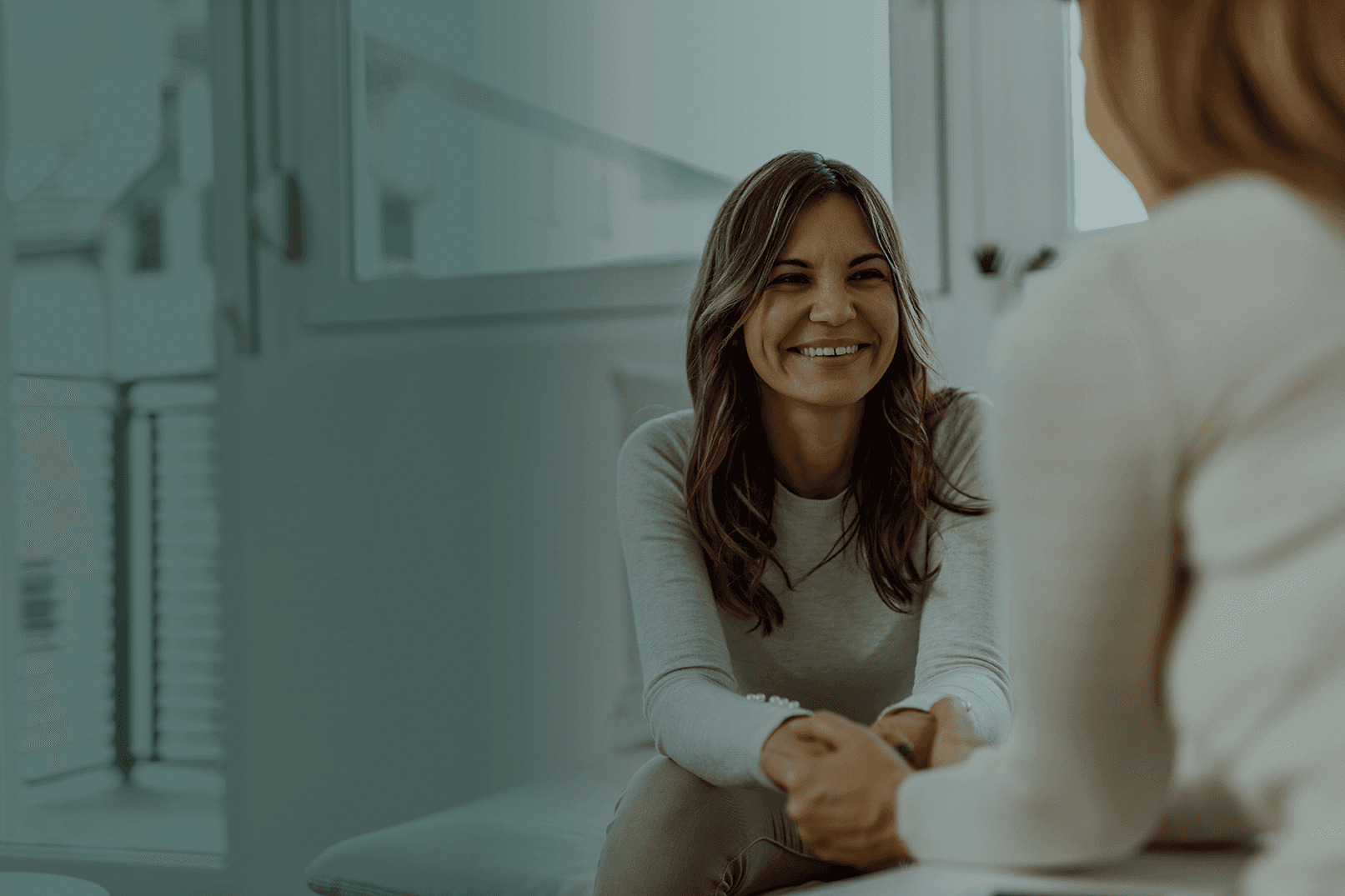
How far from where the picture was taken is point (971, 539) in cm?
96

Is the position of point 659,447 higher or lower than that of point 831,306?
lower

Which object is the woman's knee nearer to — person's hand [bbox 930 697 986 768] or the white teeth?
person's hand [bbox 930 697 986 768]

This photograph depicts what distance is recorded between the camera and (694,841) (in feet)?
3.01

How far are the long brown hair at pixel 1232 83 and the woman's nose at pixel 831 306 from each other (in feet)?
1.84

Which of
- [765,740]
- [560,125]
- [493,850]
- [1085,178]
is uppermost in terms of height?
[560,125]

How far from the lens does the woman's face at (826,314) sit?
97 cm

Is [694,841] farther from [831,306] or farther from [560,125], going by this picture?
[560,125]

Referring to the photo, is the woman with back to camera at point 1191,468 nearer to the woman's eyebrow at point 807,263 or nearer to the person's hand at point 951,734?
the person's hand at point 951,734

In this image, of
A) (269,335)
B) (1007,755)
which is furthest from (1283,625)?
(269,335)

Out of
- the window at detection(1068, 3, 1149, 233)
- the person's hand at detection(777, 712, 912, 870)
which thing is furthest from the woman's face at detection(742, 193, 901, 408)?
the window at detection(1068, 3, 1149, 233)

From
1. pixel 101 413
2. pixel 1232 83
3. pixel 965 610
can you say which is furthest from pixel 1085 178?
pixel 101 413

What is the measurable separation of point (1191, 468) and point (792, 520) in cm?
68

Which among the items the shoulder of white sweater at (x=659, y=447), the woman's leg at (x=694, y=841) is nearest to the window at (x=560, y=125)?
the shoulder of white sweater at (x=659, y=447)

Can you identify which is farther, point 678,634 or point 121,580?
point 121,580
